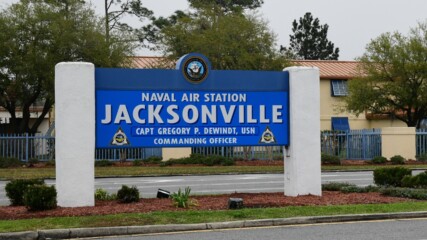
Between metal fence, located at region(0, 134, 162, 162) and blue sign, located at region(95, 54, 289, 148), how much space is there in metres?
21.8

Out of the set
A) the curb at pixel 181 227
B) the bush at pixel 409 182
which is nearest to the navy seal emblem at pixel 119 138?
the curb at pixel 181 227

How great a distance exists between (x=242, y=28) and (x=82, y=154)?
1051 inches

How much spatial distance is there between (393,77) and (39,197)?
32.1m

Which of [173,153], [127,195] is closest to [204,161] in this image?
[173,153]

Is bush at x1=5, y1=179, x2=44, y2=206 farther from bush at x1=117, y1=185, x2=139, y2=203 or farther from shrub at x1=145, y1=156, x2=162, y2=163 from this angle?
shrub at x1=145, y1=156, x2=162, y2=163

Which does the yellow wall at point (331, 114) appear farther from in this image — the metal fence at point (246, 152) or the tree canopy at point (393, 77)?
the metal fence at point (246, 152)

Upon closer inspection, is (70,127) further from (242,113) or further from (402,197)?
(402,197)

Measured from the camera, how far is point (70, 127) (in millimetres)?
14375

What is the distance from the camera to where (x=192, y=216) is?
1274 cm

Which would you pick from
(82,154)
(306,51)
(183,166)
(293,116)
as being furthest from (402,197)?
(306,51)

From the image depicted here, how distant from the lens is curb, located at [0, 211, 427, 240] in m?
11.1

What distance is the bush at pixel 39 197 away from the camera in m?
13.4

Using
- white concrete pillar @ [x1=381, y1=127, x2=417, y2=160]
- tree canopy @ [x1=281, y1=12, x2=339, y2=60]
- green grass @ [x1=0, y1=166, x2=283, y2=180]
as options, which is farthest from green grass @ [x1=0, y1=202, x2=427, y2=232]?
tree canopy @ [x1=281, y1=12, x2=339, y2=60]

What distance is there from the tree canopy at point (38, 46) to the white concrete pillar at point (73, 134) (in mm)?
22866
